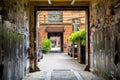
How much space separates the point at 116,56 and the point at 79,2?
8044 millimetres

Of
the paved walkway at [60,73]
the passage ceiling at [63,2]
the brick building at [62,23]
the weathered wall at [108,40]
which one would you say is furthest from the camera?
the brick building at [62,23]

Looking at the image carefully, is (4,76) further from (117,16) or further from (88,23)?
(88,23)

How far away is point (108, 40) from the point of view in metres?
11.2

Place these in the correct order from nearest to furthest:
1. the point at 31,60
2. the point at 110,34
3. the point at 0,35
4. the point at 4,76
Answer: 1. the point at 0,35
2. the point at 4,76
3. the point at 110,34
4. the point at 31,60

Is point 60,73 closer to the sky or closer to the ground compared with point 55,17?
closer to the ground

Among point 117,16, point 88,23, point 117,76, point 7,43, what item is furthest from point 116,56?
point 88,23

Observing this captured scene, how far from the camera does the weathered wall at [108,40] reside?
9.57 meters

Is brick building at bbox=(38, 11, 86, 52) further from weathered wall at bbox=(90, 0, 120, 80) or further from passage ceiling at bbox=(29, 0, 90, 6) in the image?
weathered wall at bbox=(90, 0, 120, 80)

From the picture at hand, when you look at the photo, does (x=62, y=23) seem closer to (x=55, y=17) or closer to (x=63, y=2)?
(x=55, y=17)

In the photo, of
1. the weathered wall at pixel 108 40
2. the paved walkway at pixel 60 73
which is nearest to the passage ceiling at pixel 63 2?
the weathered wall at pixel 108 40

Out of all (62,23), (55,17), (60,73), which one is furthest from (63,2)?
(55,17)

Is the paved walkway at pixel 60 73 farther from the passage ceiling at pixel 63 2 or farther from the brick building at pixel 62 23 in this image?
the brick building at pixel 62 23

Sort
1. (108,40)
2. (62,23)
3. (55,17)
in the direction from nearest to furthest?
(108,40) → (62,23) → (55,17)

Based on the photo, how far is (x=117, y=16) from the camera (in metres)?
9.52
